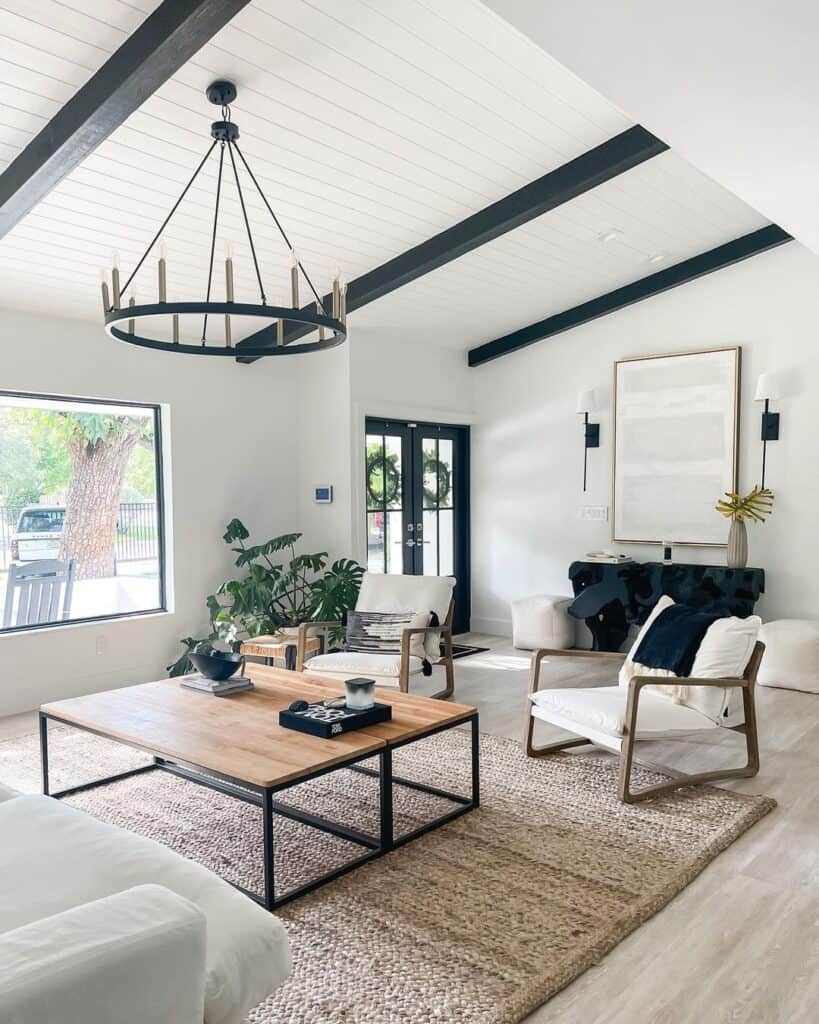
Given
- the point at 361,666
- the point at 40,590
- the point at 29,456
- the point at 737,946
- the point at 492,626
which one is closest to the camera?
the point at 737,946

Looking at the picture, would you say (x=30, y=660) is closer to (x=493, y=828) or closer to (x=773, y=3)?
(x=493, y=828)

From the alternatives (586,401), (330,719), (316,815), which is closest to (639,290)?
(586,401)

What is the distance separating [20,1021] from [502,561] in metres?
6.24

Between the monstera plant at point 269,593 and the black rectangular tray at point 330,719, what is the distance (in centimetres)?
225

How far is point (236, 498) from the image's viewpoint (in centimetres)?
607

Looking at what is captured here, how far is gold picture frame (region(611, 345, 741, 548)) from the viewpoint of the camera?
603cm

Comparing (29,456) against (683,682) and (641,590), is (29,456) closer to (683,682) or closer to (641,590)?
(641,590)

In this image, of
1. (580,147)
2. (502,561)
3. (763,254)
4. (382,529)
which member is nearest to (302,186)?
(580,147)

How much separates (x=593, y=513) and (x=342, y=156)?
3.70 metres

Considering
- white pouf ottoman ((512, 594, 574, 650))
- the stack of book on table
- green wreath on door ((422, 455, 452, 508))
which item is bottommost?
white pouf ottoman ((512, 594, 574, 650))

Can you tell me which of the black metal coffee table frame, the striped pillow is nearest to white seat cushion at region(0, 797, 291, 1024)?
the black metal coffee table frame

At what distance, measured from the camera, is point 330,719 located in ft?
10.1

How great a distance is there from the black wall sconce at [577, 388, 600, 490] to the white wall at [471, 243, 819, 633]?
57mm

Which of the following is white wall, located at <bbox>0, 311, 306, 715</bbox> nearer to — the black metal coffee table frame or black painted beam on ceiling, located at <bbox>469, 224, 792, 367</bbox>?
the black metal coffee table frame
